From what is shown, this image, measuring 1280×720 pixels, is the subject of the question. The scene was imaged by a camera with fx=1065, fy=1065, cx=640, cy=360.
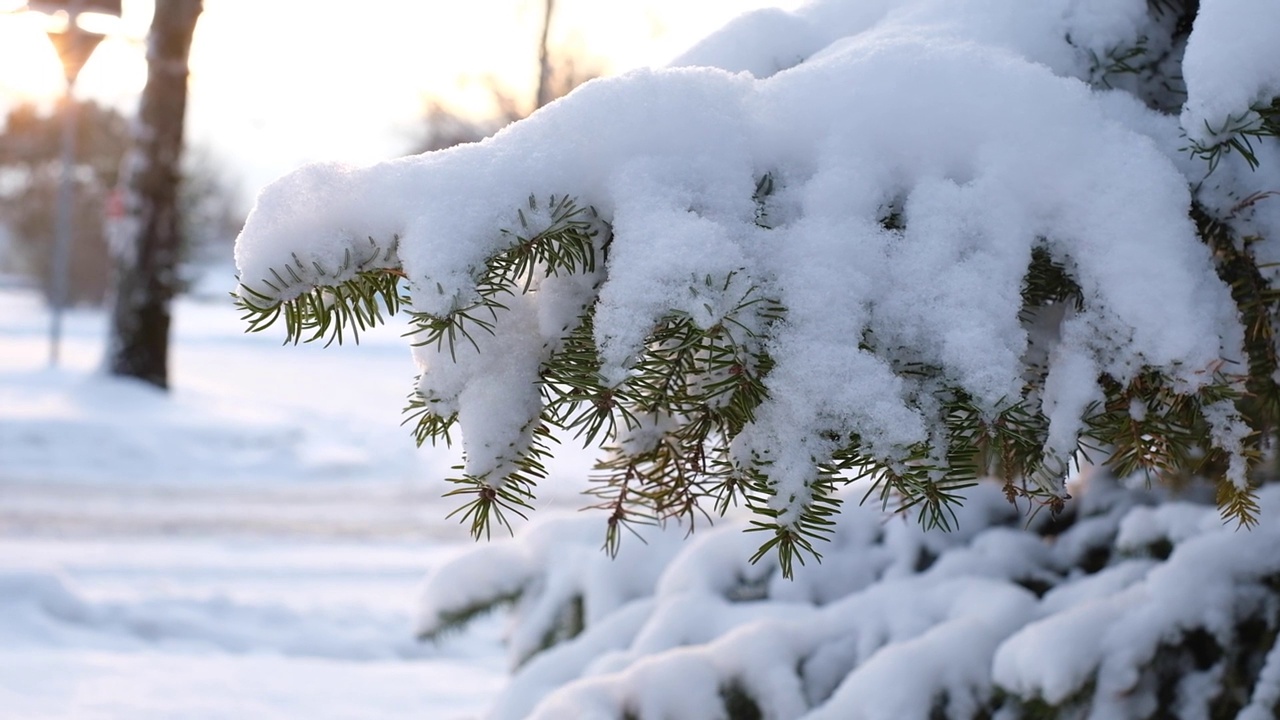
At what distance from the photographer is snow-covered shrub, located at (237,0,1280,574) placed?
1.04m

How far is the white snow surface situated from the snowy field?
15.1 inches

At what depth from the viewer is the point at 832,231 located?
1.12 meters

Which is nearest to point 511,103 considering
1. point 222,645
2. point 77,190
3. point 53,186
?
point 77,190

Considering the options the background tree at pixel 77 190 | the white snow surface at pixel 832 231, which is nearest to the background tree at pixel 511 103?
the background tree at pixel 77 190

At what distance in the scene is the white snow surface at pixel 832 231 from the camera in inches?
41.0

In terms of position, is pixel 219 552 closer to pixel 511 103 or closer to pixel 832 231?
pixel 832 231

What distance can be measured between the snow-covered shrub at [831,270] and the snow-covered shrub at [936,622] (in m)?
0.54

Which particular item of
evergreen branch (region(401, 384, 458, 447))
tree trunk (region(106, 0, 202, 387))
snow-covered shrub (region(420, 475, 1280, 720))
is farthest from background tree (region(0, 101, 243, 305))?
evergreen branch (region(401, 384, 458, 447))

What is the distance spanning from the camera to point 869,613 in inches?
83.2

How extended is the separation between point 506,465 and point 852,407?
0.36m

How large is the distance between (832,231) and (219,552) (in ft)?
18.5

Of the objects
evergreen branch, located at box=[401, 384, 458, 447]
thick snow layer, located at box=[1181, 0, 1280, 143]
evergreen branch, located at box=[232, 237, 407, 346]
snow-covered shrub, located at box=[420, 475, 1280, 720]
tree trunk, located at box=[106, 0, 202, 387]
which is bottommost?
snow-covered shrub, located at box=[420, 475, 1280, 720]

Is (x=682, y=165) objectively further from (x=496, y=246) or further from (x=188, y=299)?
(x=188, y=299)

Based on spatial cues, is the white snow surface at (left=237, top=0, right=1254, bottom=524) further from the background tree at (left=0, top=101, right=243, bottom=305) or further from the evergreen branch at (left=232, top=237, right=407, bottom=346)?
the background tree at (left=0, top=101, right=243, bottom=305)
